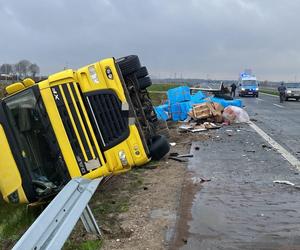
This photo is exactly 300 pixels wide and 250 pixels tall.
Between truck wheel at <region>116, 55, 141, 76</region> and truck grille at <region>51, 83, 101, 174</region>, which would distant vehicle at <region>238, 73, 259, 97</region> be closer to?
truck wheel at <region>116, 55, 141, 76</region>

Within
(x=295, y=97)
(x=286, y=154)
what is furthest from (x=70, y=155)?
(x=295, y=97)

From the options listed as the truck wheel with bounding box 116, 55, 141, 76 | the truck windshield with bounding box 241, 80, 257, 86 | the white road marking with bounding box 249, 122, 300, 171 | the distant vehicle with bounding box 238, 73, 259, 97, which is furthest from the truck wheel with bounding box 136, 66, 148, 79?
the truck windshield with bounding box 241, 80, 257, 86

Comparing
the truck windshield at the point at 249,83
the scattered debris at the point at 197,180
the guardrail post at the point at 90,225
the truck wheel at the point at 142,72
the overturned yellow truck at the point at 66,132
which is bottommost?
the truck windshield at the point at 249,83

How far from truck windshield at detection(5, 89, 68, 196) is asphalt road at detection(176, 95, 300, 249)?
6.76 feet

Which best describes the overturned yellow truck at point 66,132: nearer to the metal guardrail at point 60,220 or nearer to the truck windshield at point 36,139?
the truck windshield at point 36,139

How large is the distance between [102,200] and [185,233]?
231 centimetres

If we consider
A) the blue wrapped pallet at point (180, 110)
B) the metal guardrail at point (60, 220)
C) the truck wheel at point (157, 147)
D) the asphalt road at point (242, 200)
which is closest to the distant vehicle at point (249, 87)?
the blue wrapped pallet at point (180, 110)

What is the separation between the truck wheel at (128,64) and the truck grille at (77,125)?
1.48 m

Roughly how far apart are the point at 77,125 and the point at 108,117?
619mm

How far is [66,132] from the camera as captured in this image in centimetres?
748

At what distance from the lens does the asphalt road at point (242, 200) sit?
5.64 m

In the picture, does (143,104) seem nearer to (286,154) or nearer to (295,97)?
(286,154)

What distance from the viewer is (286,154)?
11906mm

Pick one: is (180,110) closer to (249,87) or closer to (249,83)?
(249,87)
